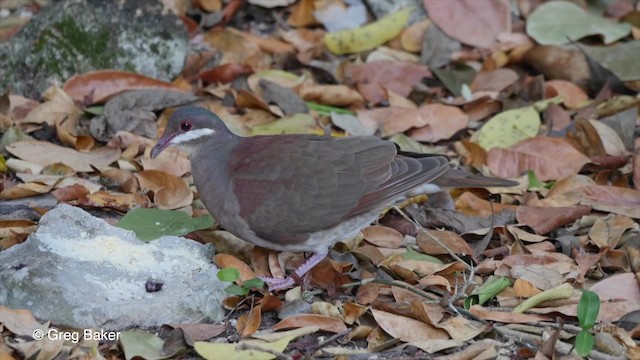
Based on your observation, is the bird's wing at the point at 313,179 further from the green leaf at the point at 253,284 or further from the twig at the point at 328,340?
the twig at the point at 328,340

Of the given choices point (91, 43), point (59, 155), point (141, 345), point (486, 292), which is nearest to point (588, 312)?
point (486, 292)

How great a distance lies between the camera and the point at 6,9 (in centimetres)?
816

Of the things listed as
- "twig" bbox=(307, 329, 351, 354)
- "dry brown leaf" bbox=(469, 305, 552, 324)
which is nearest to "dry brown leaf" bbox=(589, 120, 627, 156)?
"dry brown leaf" bbox=(469, 305, 552, 324)

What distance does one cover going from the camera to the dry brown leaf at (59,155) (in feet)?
20.3

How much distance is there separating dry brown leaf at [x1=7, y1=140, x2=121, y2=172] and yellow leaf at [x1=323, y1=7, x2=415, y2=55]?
7.06 feet

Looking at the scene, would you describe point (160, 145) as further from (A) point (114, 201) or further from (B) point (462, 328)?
(B) point (462, 328)

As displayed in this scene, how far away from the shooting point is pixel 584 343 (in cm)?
439

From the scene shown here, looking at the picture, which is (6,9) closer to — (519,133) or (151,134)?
(151,134)

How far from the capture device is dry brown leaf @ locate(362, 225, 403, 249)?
573 cm

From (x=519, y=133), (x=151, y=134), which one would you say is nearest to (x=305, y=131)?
(x=151, y=134)

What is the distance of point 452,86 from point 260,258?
265 centimetres

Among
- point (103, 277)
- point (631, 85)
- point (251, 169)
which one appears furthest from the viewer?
point (631, 85)

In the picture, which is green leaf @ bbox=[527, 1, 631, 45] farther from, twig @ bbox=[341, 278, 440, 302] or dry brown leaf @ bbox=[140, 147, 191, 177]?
twig @ bbox=[341, 278, 440, 302]

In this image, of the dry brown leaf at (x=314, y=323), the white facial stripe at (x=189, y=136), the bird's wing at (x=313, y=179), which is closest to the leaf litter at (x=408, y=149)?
the dry brown leaf at (x=314, y=323)
